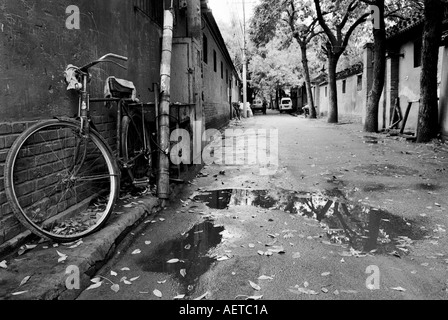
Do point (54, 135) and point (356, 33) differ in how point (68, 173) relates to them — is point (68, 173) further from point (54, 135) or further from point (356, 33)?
point (356, 33)

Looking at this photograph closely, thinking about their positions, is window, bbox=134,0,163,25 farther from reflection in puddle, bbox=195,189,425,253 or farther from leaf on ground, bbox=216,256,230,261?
leaf on ground, bbox=216,256,230,261

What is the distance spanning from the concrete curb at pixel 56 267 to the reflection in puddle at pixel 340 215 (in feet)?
5.83

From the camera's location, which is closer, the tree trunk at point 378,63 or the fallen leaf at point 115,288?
the fallen leaf at point 115,288

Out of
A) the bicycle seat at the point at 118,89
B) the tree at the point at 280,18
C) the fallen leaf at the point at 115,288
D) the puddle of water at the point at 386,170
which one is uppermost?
the tree at the point at 280,18

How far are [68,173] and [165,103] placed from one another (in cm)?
158

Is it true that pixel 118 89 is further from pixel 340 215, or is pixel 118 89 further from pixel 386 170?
pixel 386 170

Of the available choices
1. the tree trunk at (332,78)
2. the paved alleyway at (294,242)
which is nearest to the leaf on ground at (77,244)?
the paved alleyway at (294,242)

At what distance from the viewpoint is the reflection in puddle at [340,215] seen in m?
3.41

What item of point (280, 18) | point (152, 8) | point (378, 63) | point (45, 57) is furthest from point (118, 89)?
point (280, 18)

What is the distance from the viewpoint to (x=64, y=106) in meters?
3.54

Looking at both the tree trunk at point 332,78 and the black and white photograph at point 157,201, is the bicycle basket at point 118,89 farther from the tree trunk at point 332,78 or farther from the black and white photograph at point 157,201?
the tree trunk at point 332,78

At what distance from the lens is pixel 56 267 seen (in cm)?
252

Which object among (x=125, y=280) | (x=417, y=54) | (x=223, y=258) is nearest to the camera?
(x=125, y=280)

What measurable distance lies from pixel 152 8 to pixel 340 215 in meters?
4.96
